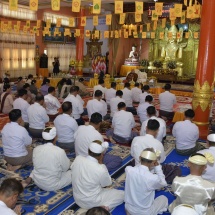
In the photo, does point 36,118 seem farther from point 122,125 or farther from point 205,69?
point 205,69

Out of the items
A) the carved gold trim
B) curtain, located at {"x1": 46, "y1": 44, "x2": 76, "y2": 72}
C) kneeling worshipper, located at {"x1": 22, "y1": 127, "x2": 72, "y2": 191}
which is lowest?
kneeling worshipper, located at {"x1": 22, "y1": 127, "x2": 72, "y2": 191}

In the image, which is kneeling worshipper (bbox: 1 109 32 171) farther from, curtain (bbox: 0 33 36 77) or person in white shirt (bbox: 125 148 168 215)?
curtain (bbox: 0 33 36 77)

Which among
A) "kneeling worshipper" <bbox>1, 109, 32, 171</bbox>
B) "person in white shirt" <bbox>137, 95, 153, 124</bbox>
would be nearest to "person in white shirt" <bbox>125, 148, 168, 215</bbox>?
"kneeling worshipper" <bbox>1, 109, 32, 171</bbox>

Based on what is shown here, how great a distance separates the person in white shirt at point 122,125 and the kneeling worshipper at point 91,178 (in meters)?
2.34

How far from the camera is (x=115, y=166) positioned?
474cm

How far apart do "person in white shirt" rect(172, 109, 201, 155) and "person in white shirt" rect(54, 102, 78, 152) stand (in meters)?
1.84

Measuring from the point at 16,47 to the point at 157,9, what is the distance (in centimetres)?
908

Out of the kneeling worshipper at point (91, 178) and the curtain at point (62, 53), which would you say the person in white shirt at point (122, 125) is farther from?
the curtain at point (62, 53)

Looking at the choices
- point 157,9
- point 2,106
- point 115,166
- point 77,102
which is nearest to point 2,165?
point 115,166

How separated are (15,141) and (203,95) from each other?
4.32m

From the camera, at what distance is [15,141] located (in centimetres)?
433

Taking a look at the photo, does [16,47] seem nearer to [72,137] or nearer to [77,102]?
[77,102]

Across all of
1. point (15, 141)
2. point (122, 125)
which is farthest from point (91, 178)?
point (122, 125)

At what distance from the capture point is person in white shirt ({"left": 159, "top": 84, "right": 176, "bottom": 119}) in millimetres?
7590
